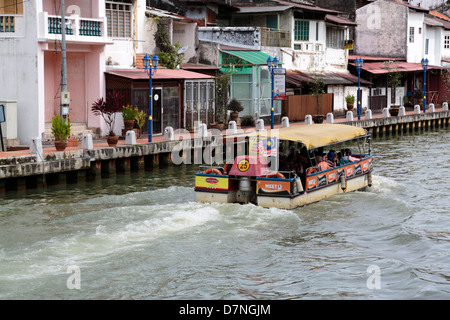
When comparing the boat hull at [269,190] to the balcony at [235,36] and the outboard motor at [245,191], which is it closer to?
the outboard motor at [245,191]

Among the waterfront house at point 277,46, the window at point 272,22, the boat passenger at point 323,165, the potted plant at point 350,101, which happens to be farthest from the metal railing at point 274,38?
the boat passenger at point 323,165

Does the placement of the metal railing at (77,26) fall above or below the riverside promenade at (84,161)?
above

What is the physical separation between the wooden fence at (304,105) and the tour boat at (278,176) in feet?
60.4

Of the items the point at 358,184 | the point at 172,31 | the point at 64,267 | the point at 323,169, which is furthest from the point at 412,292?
the point at 172,31

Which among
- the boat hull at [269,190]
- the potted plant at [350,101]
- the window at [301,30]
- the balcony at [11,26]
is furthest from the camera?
the potted plant at [350,101]

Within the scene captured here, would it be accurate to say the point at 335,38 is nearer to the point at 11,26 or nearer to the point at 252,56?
the point at 252,56

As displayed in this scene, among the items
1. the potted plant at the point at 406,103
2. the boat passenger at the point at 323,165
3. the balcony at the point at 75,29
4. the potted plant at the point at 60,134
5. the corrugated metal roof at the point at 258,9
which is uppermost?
the corrugated metal roof at the point at 258,9

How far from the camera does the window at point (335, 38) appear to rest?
163ft

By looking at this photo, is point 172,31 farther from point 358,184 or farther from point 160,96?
point 358,184

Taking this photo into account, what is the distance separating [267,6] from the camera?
147 ft

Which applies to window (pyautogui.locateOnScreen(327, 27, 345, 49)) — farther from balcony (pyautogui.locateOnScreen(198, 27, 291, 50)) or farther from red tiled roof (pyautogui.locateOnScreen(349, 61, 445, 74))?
balcony (pyautogui.locateOnScreen(198, 27, 291, 50))

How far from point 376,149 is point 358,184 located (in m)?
13.4

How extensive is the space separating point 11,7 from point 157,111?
7.92m

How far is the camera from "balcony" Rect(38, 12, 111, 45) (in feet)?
92.5
